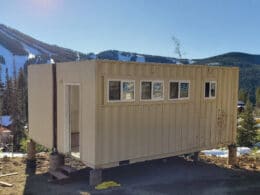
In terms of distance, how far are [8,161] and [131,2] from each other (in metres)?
7.79

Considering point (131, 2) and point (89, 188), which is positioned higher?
point (131, 2)

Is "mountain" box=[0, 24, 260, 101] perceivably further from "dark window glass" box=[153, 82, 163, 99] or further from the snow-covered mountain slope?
"dark window glass" box=[153, 82, 163, 99]

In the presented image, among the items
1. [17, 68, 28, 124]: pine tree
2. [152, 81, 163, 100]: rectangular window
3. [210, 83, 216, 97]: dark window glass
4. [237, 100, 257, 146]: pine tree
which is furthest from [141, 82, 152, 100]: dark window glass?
[17, 68, 28, 124]: pine tree

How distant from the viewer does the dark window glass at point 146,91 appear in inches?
258

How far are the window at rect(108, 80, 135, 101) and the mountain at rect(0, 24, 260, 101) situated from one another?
5969cm

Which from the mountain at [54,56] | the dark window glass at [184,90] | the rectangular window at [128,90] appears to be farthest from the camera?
the mountain at [54,56]

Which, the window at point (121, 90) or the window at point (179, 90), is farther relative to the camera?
the window at point (179, 90)

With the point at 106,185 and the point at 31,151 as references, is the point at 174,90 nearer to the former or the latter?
the point at 106,185

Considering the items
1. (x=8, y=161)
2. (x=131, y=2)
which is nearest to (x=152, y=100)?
(x=8, y=161)

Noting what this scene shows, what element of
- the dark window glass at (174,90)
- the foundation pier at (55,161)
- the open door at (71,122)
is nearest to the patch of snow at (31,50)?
the open door at (71,122)

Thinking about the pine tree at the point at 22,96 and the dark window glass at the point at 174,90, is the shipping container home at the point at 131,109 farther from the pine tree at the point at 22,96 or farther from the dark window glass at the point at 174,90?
the pine tree at the point at 22,96

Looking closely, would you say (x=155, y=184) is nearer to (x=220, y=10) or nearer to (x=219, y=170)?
(x=219, y=170)

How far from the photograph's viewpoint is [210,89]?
8.03m

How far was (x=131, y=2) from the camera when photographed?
1180 centimetres
